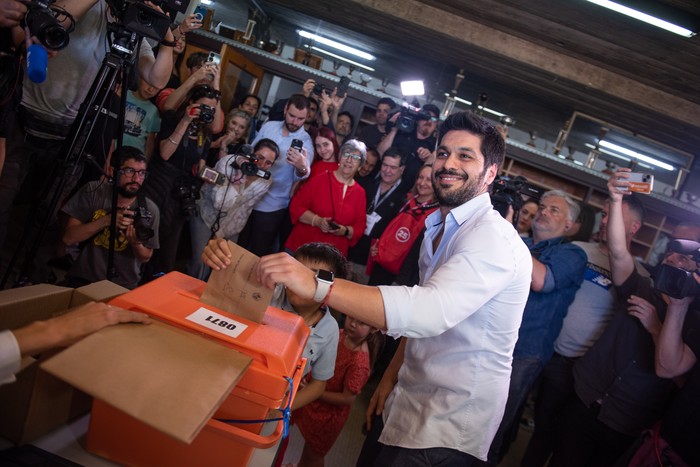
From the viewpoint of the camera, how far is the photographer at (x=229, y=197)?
9.05ft

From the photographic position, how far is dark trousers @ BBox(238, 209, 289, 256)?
316cm

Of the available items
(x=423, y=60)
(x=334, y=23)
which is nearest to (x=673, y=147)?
(x=423, y=60)

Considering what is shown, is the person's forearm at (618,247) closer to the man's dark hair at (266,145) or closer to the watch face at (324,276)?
the watch face at (324,276)

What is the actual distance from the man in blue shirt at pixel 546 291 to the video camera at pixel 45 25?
7.12 ft

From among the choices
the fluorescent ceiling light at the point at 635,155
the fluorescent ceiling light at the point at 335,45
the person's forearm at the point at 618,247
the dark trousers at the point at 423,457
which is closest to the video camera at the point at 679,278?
the person's forearm at the point at 618,247

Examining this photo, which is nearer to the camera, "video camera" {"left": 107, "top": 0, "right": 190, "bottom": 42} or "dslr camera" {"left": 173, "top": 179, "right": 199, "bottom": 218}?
"video camera" {"left": 107, "top": 0, "right": 190, "bottom": 42}

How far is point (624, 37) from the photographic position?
3682mm

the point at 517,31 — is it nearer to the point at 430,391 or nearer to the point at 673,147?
the point at 673,147

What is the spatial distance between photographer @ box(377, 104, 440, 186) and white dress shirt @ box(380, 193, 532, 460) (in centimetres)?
239

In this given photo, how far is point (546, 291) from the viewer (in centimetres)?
202

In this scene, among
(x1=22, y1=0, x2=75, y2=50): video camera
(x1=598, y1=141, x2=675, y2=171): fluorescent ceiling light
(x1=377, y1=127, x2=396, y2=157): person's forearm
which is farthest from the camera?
(x1=598, y1=141, x2=675, y2=171): fluorescent ceiling light

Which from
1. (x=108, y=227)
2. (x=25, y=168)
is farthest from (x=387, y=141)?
(x=25, y=168)

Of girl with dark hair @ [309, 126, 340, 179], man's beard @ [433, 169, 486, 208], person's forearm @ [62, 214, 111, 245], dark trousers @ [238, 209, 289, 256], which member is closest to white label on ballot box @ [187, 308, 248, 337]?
man's beard @ [433, 169, 486, 208]

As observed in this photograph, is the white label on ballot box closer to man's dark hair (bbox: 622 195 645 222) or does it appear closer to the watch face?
the watch face
